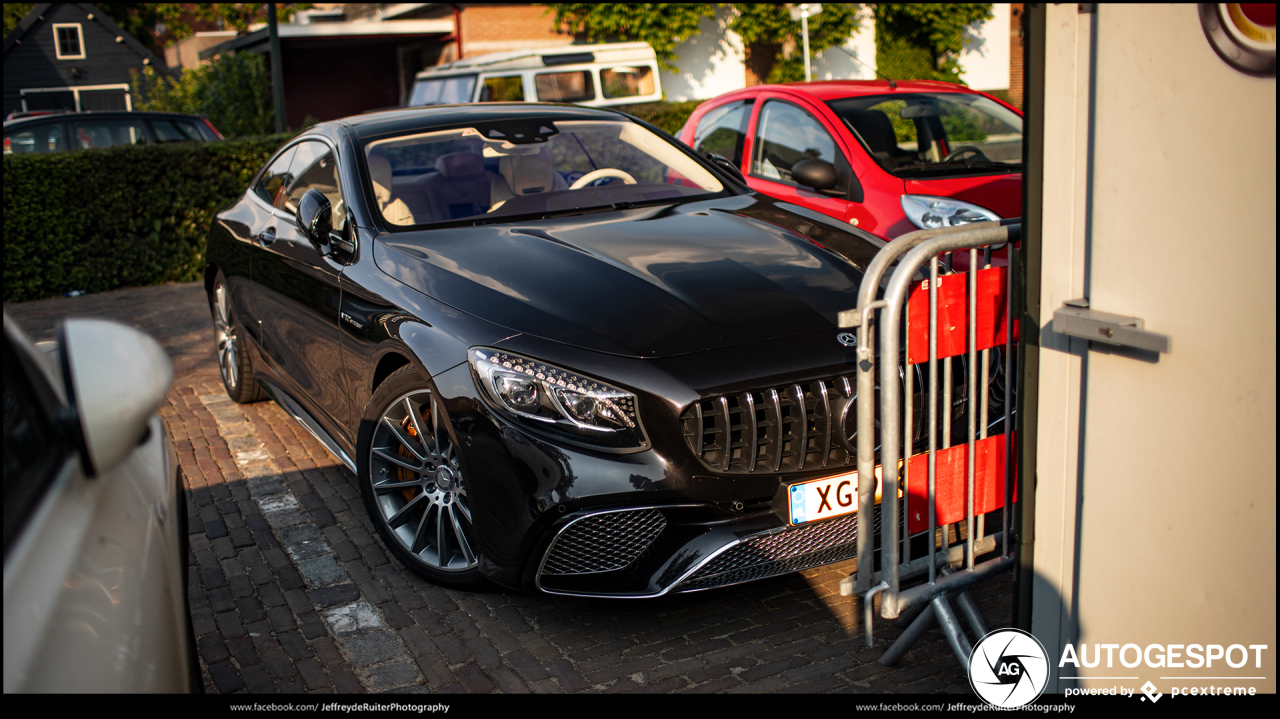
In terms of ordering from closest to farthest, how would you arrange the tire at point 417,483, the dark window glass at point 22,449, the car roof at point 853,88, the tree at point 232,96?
the dark window glass at point 22,449 → the tire at point 417,483 → the car roof at point 853,88 → the tree at point 232,96

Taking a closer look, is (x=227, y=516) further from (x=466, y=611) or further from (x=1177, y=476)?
(x=1177, y=476)

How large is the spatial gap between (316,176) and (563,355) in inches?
93.3

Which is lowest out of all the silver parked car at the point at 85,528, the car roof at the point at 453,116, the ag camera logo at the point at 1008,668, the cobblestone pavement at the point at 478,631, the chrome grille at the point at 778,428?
the cobblestone pavement at the point at 478,631

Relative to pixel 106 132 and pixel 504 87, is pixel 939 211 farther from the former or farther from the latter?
pixel 504 87

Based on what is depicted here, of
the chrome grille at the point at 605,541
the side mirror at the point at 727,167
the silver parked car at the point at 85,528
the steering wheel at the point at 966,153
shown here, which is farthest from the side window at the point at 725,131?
the silver parked car at the point at 85,528

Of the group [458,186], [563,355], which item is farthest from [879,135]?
[563,355]

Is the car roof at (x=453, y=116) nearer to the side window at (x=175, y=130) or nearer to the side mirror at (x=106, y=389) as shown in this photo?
the side mirror at (x=106, y=389)

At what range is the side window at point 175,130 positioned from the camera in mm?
13414

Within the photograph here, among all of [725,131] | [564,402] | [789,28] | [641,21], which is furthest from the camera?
[789,28]

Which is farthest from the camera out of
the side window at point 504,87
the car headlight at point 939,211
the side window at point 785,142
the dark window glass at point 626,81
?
the dark window glass at point 626,81

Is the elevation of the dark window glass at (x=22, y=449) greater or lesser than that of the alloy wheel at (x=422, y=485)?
greater

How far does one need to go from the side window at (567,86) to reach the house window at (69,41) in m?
37.6

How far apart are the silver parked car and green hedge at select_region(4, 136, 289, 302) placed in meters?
8.91

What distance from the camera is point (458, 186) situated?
4.59 m
